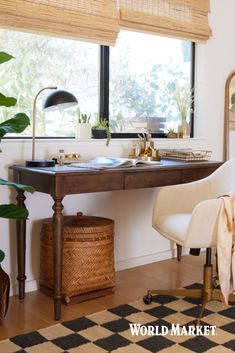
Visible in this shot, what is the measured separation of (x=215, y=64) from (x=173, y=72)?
36 centimetres

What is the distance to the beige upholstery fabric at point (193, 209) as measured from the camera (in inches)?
93.0

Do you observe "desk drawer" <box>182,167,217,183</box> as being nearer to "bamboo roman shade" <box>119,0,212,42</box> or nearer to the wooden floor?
the wooden floor

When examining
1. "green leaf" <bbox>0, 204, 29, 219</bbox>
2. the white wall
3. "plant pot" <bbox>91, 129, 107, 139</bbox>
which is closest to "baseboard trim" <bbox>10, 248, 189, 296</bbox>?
the white wall

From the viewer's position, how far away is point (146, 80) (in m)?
3.60

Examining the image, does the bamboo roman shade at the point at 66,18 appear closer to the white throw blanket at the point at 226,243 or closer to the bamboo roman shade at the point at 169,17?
the bamboo roman shade at the point at 169,17

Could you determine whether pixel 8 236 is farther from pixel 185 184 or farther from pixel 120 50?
pixel 120 50

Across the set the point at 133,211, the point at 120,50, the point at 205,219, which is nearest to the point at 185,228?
the point at 205,219

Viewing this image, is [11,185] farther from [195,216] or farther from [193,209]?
[193,209]

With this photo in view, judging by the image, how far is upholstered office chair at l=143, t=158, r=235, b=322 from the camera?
7.76 ft

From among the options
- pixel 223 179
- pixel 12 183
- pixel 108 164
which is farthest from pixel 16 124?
pixel 223 179

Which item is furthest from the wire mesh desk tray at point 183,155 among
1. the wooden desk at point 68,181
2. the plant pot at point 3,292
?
the plant pot at point 3,292

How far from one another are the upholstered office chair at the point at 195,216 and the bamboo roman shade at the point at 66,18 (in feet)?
3.56

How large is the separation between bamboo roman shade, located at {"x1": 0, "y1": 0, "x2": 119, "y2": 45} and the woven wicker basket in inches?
45.4

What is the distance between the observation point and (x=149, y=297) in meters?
2.67
